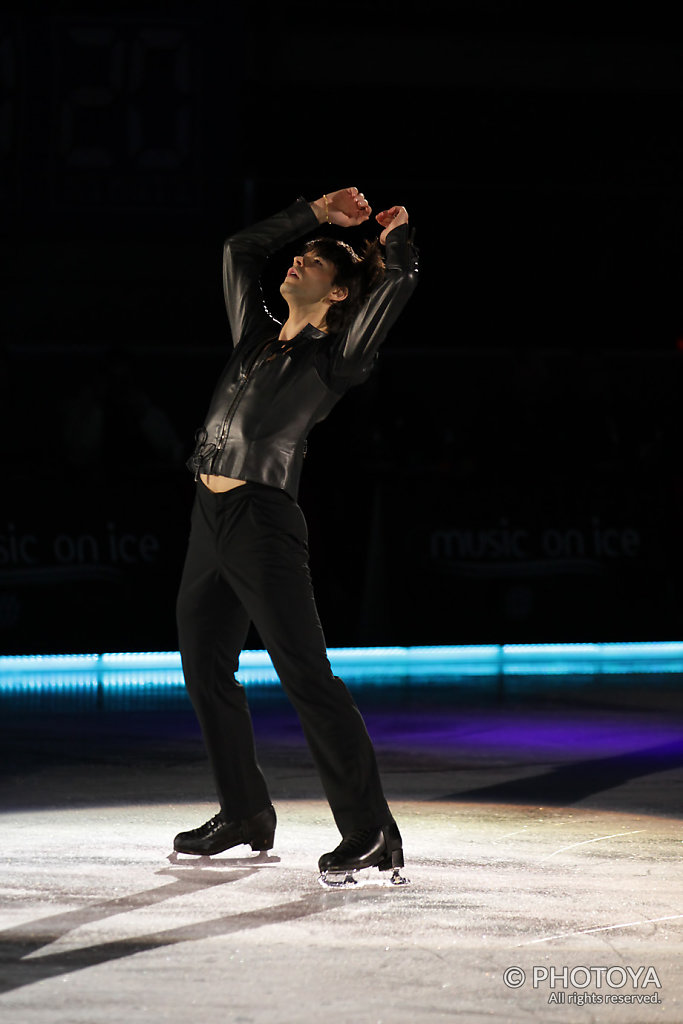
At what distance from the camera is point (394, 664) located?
11875mm

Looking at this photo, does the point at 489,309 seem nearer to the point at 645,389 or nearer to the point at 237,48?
the point at 645,389

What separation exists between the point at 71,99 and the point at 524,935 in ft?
38.8

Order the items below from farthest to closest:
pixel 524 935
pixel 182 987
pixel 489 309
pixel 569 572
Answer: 1. pixel 489 309
2. pixel 569 572
3. pixel 524 935
4. pixel 182 987

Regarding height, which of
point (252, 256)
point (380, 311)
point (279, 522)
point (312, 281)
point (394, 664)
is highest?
point (252, 256)

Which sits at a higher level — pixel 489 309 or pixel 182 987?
pixel 489 309

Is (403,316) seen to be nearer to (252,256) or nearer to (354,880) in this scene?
(252,256)

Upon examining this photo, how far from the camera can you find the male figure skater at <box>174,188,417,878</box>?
537cm

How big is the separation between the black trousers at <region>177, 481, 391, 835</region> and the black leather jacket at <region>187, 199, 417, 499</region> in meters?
0.10

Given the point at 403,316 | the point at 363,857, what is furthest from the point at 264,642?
the point at 403,316

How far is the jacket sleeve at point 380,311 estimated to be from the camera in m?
5.32

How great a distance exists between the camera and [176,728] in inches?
344

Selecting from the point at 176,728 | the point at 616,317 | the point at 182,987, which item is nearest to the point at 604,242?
the point at 616,317

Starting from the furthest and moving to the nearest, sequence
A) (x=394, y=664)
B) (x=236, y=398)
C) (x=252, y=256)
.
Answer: (x=394, y=664) → (x=252, y=256) → (x=236, y=398)

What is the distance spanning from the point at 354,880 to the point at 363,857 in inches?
4.1
